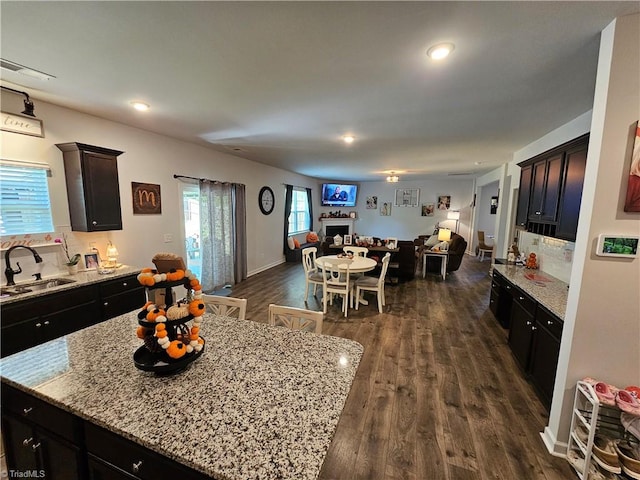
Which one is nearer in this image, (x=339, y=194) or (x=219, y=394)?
(x=219, y=394)

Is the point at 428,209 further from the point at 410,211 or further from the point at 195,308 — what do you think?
the point at 195,308

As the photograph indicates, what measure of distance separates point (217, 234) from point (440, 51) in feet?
14.6

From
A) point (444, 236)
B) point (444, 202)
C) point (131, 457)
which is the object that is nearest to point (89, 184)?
point (131, 457)

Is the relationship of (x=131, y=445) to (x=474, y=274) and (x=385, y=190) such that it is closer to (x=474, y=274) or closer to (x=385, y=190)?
(x=474, y=274)

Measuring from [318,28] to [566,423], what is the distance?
9.71ft

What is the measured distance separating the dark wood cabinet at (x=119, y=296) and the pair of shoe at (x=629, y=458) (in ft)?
13.9

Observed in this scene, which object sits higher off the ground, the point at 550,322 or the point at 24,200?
the point at 24,200

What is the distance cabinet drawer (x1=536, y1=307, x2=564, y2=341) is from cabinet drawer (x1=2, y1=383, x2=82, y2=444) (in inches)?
115

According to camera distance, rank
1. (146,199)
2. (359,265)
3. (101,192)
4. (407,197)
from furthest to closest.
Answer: (407,197) < (359,265) < (146,199) < (101,192)

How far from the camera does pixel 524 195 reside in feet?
11.4

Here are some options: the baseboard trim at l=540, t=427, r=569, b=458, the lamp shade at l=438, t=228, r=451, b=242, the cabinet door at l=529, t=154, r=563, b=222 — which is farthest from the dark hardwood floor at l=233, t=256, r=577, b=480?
the lamp shade at l=438, t=228, r=451, b=242

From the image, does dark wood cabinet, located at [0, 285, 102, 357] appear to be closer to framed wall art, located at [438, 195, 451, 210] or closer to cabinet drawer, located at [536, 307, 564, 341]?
cabinet drawer, located at [536, 307, 564, 341]

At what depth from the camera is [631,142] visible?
1.48 meters

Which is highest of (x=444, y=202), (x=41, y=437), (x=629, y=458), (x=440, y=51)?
(x=440, y=51)
